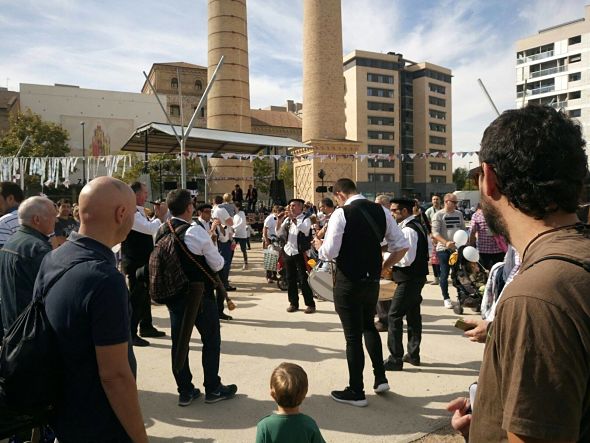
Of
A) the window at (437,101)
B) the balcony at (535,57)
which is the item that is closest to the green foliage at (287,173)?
the balcony at (535,57)

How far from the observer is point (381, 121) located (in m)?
78.9

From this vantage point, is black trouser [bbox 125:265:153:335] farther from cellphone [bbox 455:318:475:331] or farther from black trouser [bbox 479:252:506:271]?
black trouser [bbox 479:252:506:271]

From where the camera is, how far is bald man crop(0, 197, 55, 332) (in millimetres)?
3396

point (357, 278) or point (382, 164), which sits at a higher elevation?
point (382, 164)

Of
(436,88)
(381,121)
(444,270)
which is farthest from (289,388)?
(436,88)

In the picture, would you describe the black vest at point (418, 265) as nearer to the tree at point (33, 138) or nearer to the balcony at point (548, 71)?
the tree at point (33, 138)

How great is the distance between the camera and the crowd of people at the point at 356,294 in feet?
3.27

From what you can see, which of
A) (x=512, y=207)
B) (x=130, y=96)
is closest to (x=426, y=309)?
(x=512, y=207)

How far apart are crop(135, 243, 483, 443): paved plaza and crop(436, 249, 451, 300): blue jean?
67cm

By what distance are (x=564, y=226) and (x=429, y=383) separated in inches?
157

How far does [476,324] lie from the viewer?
1940 millimetres

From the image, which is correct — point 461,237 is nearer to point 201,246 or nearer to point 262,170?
point 201,246

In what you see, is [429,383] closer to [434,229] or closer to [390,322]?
[390,322]

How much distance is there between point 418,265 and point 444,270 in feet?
10.9
